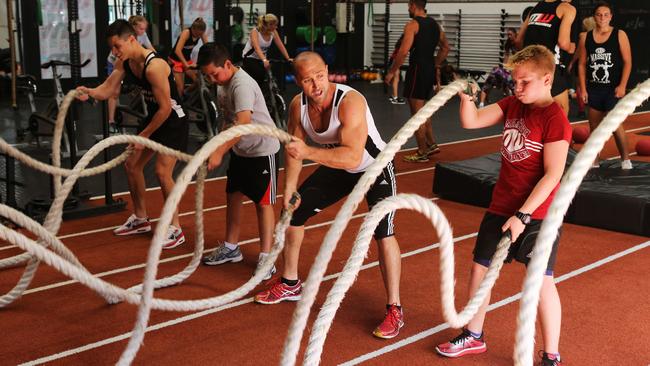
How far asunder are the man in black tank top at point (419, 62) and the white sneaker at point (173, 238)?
3.57 m

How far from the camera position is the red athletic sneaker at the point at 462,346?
3.62 meters

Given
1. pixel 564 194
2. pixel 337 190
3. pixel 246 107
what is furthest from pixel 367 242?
pixel 246 107

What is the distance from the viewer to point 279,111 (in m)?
10.6

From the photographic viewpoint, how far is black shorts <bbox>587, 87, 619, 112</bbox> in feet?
23.5

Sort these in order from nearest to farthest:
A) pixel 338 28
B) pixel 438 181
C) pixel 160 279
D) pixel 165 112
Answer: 1. pixel 160 279
2. pixel 165 112
3. pixel 438 181
4. pixel 338 28

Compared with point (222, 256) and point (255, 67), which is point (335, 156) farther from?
point (255, 67)

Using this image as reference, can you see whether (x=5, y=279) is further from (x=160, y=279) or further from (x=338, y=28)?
(x=338, y=28)

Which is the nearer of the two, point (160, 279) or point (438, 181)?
point (160, 279)

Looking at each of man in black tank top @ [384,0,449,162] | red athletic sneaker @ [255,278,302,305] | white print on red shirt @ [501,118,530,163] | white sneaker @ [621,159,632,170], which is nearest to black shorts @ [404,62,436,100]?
man in black tank top @ [384,0,449,162]

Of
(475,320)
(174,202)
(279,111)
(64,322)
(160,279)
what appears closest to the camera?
(174,202)

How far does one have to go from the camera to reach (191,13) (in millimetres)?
15141

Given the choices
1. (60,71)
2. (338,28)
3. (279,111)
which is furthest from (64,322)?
(338,28)

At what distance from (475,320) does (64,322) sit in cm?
218

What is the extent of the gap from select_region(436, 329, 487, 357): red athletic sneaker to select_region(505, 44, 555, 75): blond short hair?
4.34 ft
